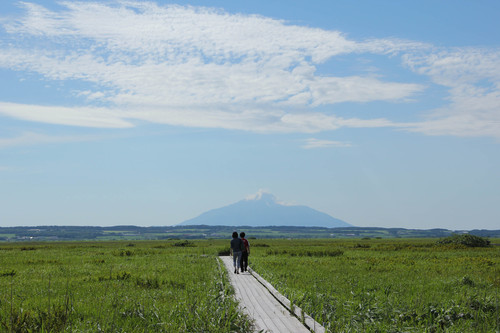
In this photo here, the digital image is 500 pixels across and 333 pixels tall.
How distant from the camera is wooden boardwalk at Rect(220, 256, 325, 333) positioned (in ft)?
34.9

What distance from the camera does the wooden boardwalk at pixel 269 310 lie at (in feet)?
34.9

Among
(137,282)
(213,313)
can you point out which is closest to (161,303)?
(213,313)

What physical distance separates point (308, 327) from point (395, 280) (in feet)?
38.7

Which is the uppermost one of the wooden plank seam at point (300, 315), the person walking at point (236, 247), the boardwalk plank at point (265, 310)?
the person walking at point (236, 247)

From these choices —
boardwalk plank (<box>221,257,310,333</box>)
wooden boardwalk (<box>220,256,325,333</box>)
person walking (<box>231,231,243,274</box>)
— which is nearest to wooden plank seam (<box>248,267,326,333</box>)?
wooden boardwalk (<box>220,256,325,333</box>)

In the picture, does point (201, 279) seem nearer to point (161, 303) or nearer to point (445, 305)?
point (161, 303)

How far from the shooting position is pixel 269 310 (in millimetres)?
13008

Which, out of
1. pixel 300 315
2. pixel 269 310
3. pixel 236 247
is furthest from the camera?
pixel 236 247

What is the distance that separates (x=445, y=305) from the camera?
1338 centimetres

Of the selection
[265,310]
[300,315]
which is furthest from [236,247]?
[300,315]

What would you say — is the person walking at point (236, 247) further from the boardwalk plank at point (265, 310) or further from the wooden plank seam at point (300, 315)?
the wooden plank seam at point (300, 315)

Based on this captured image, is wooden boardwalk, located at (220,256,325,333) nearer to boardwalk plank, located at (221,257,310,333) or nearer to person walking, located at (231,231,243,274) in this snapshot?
boardwalk plank, located at (221,257,310,333)

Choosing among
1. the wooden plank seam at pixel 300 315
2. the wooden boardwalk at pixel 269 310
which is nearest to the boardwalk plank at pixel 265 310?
the wooden boardwalk at pixel 269 310

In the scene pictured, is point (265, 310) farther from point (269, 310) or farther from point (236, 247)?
point (236, 247)
